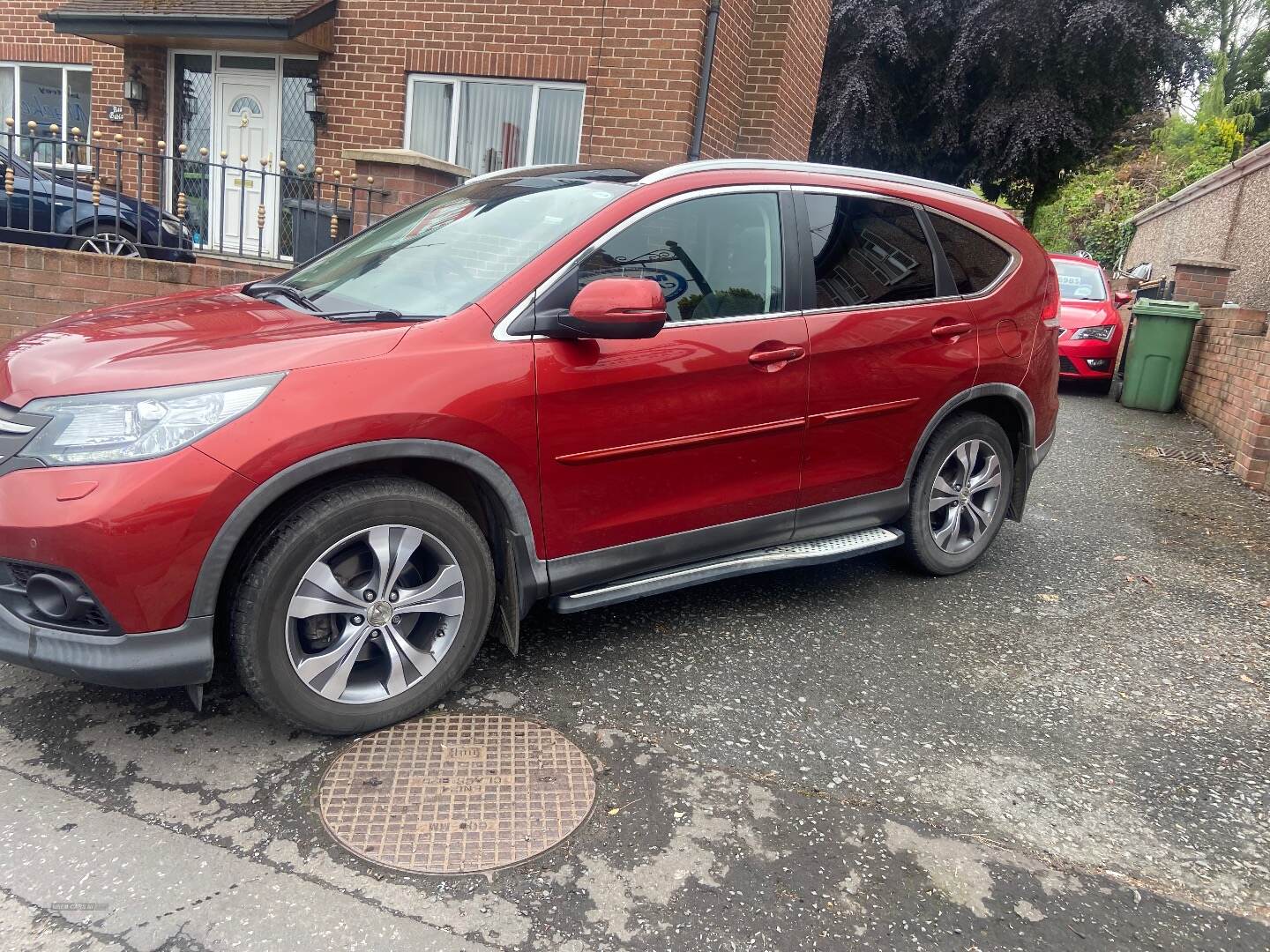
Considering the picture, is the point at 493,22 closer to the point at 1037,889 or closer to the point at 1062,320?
the point at 1062,320

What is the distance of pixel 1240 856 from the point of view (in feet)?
8.95

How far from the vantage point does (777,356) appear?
3.64 meters

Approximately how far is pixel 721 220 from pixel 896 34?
1669cm

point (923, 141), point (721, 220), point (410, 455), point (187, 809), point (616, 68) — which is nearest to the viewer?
point (187, 809)

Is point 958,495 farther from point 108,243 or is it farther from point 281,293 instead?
point 108,243

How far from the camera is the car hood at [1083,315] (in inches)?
446

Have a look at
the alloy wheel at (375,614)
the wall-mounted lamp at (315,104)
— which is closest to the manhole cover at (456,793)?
the alloy wheel at (375,614)

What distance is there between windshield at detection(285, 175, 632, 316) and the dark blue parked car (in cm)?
446

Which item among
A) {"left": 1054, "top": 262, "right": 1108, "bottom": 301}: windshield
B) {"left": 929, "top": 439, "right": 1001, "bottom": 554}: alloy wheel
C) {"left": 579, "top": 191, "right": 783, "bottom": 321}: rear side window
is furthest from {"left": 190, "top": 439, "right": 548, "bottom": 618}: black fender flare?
{"left": 1054, "top": 262, "right": 1108, "bottom": 301}: windshield

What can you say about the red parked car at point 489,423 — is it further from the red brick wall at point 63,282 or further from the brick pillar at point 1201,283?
the brick pillar at point 1201,283

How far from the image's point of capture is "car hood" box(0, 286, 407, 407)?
2617mm

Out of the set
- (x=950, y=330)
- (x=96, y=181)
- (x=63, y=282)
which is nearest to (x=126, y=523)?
(x=950, y=330)

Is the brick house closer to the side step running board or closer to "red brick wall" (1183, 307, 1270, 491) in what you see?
"red brick wall" (1183, 307, 1270, 491)

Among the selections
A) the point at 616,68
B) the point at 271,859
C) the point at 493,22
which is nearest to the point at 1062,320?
the point at 616,68
